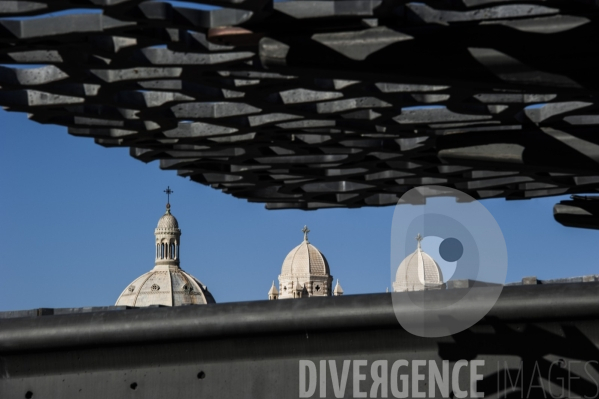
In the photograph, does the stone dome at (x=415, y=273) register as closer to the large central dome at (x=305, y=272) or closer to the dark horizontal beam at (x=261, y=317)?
the dark horizontal beam at (x=261, y=317)

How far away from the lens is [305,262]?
642 ft

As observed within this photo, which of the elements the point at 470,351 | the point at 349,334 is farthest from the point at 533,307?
the point at 349,334

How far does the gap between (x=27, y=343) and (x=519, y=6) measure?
9.38 metres

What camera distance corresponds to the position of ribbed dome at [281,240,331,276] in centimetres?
19588

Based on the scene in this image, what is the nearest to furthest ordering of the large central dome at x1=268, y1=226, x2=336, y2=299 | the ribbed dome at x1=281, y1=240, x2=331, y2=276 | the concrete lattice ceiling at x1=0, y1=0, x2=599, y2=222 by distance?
the concrete lattice ceiling at x1=0, y1=0, x2=599, y2=222, the large central dome at x1=268, y1=226, x2=336, y2=299, the ribbed dome at x1=281, y1=240, x2=331, y2=276

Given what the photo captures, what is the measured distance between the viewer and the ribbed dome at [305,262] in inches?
7712

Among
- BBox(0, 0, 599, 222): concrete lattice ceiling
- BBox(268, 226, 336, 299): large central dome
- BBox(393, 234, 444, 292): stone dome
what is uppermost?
BBox(268, 226, 336, 299): large central dome

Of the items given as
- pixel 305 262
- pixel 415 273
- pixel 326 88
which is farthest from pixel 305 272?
pixel 326 88

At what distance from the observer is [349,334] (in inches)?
690

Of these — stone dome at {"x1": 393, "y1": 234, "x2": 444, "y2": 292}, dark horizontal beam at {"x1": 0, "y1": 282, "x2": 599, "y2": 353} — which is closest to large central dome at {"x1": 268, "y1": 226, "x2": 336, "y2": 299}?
stone dome at {"x1": 393, "y1": 234, "x2": 444, "y2": 292}

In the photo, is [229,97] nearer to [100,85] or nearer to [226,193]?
[100,85]

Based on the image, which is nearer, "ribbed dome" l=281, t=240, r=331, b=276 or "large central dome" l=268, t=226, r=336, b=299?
"large central dome" l=268, t=226, r=336, b=299

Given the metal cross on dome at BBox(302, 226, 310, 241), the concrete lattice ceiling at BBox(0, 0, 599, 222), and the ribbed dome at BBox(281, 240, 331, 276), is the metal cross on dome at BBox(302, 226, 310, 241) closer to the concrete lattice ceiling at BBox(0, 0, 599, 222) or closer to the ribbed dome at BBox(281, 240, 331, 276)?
the ribbed dome at BBox(281, 240, 331, 276)

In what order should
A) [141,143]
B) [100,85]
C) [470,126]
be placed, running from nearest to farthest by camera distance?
[100,85], [470,126], [141,143]
